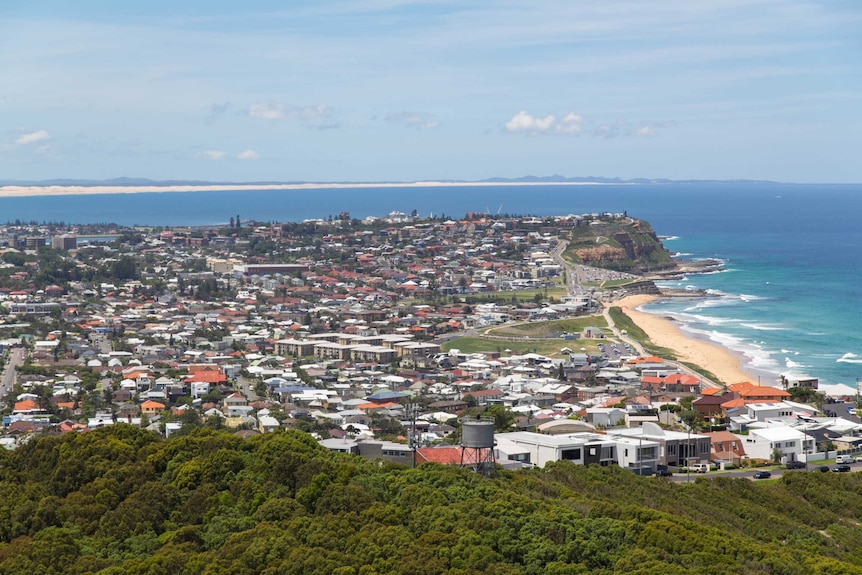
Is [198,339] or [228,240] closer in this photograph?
[198,339]

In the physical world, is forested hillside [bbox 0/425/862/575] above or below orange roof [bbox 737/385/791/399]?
above

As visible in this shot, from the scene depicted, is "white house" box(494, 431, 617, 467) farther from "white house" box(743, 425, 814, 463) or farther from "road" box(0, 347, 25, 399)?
"road" box(0, 347, 25, 399)

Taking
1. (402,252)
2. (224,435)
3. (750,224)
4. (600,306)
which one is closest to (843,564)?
(224,435)

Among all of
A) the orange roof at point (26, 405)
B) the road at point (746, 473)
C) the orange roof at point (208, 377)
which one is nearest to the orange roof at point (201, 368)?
the orange roof at point (208, 377)

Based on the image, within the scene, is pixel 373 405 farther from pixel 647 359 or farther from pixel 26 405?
pixel 647 359

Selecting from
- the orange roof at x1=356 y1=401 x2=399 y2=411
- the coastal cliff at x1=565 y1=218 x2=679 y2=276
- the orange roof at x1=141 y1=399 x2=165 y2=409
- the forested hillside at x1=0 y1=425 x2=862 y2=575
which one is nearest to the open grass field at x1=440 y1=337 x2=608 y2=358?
the orange roof at x1=356 y1=401 x2=399 y2=411

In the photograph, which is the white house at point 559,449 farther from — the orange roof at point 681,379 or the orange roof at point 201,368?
the orange roof at point 201,368

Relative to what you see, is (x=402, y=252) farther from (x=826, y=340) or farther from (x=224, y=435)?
(x=224, y=435)
